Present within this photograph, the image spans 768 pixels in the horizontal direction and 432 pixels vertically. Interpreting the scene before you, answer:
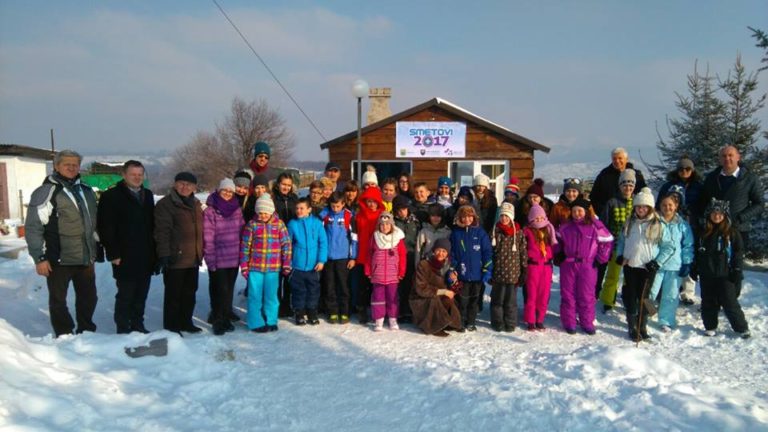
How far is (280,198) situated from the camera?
609cm

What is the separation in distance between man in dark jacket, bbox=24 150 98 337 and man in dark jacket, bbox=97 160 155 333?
→ 0.56 feet

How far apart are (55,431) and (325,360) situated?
2.36m

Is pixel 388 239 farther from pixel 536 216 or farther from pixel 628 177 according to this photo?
pixel 628 177

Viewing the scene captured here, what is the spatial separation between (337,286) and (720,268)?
455 cm

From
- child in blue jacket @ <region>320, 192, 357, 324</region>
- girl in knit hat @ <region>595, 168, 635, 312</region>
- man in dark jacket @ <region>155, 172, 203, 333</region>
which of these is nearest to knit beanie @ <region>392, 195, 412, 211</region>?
child in blue jacket @ <region>320, 192, 357, 324</region>

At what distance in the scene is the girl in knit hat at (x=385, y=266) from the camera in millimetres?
5793

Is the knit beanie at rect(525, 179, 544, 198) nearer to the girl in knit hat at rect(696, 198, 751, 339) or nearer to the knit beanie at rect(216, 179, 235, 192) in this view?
the girl in knit hat at rect(696, 198, 751, 339)

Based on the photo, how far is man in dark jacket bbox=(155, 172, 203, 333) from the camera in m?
5.21

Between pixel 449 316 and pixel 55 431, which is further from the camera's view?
pixel 449 316

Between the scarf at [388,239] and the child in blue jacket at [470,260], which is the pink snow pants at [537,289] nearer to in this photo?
the child in blue jacket at [470,260]

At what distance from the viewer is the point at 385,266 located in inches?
229

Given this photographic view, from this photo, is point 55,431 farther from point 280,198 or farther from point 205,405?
point 280,198

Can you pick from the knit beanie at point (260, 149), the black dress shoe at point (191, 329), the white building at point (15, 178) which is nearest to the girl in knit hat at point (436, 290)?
the black dress shoe at point (191, 329)

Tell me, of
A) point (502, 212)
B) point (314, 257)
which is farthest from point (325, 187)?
point (502, 212)
